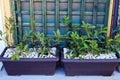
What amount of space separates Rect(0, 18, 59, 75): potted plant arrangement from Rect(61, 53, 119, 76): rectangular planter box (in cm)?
17

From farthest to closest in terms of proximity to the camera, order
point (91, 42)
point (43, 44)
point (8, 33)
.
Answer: point (8, 33) → point (43, 44) → point (91, 42)

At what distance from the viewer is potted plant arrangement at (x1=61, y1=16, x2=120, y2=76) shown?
2770 mm

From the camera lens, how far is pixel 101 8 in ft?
9.87

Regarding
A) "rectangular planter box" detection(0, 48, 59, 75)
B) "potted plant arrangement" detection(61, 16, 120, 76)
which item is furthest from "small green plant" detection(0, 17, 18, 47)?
"potted plant arrangement" detection(61, 16, 120, 76)

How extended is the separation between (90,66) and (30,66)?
2.36 ft

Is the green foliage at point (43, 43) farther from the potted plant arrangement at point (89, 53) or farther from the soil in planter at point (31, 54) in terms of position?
the potted plant arrangement at point (89, 53)

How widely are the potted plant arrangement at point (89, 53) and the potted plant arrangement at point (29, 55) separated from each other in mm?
184

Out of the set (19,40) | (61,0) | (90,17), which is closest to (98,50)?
(90,17)

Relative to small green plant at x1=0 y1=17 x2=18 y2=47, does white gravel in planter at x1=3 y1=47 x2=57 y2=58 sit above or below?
below

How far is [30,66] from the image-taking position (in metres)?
2.82

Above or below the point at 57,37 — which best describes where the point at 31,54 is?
below

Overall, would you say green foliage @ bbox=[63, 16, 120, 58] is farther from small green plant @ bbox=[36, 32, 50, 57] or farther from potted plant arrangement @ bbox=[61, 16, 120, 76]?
small green plant @ bbox=[36, 32, 50, 57]

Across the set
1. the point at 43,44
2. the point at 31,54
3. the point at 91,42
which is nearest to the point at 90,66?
the point at 91,42

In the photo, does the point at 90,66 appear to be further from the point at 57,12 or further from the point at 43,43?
the point at 57,12
